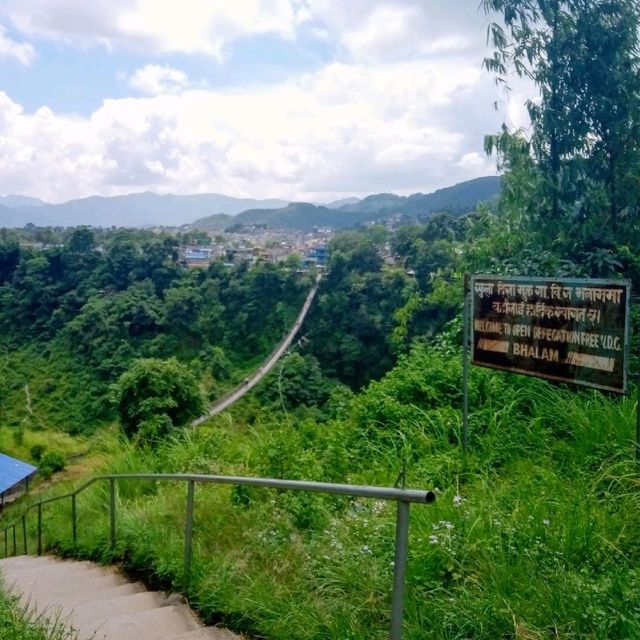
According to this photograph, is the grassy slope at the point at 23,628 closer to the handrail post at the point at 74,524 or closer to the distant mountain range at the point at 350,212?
the handrail post at the point at 74,524

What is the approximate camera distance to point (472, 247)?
6852mm

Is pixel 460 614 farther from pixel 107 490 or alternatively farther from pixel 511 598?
pixel 107 490

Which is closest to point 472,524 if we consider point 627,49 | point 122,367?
A: point 627,49

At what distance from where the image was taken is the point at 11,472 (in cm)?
1658

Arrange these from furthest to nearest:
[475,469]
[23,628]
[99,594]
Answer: [475,469], [99,594], [23,628]

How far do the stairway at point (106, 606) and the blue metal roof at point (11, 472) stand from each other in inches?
503

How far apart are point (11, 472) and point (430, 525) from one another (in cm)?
1669

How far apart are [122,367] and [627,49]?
31.7 metres

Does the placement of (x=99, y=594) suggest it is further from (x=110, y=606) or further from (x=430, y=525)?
(x=430, y=525)

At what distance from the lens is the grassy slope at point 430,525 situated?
2.11 m

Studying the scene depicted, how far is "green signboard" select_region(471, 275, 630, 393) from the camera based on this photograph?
3.07 meters

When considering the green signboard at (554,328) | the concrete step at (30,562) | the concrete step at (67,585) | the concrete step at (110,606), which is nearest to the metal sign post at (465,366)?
the green signboard at (554,328)

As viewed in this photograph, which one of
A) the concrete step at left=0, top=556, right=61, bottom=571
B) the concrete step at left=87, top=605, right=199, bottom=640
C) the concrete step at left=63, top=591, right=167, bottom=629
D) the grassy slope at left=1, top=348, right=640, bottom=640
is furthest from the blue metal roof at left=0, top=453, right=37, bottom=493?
the concrete step at left=87, top=605, right=199, bottom=640

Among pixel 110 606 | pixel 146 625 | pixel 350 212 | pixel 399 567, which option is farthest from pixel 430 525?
pixel 350 212
